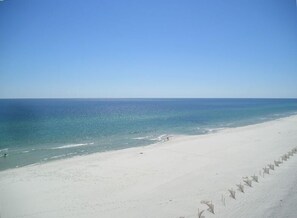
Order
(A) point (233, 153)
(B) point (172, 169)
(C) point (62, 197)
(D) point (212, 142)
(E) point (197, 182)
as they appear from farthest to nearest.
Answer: (D) point (212, 142) < (A) point (233, 153) < (B) point (172, 169) < (E) point (197, 182) < (C) point (62, 197)

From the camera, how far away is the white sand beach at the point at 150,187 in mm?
10656

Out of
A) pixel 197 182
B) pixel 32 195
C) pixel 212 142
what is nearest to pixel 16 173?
pixel 32 195

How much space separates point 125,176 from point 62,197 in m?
4.62

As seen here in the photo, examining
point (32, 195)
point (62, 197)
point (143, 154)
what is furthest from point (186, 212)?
point (143, 154)

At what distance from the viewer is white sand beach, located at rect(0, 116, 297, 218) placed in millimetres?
10656

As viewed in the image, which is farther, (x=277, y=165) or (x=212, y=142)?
(x=212, y=142)

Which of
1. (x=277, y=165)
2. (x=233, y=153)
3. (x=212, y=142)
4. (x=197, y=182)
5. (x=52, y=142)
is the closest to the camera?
(x=197, y=182)

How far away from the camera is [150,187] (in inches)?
546

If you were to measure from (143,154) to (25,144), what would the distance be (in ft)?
53.6

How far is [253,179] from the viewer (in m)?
13.5

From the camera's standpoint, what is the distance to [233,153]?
73.8 ft

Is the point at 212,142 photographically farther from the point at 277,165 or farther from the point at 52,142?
the point at 52,142

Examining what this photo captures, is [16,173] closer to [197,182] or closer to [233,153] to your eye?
[197,182]

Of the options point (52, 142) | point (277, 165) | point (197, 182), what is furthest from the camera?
point (52, 142)
